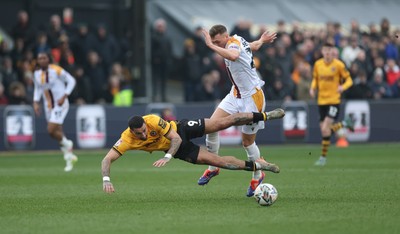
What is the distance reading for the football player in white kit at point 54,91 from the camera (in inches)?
828

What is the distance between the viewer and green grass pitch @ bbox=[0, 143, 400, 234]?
38.6ft

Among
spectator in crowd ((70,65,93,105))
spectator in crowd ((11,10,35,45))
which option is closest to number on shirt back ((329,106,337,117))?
spectator in crowd ((70,65,93,105))

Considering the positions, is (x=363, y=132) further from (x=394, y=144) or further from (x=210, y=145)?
(x=210, y=145)

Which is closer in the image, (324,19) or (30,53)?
(30,53)

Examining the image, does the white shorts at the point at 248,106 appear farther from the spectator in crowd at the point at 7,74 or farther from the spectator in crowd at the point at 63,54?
the spectator in crowd at the point at 7,74

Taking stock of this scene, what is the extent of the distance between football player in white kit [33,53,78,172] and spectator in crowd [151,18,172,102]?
8.28 metres

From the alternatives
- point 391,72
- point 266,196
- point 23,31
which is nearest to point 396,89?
point 391,72

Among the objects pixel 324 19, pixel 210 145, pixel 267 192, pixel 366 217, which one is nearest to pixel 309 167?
pixel 210 145

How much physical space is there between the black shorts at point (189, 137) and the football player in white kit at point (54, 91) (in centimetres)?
661

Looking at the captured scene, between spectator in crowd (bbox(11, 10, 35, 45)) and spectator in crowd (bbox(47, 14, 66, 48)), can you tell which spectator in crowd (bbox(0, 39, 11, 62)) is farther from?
spectator in crowd (bbox(47, 14, 66, 48))

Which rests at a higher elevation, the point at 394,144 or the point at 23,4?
the point at 23,4

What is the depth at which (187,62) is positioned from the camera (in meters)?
29.5

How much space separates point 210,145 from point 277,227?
175 inches

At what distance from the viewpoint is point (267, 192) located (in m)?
13.6
